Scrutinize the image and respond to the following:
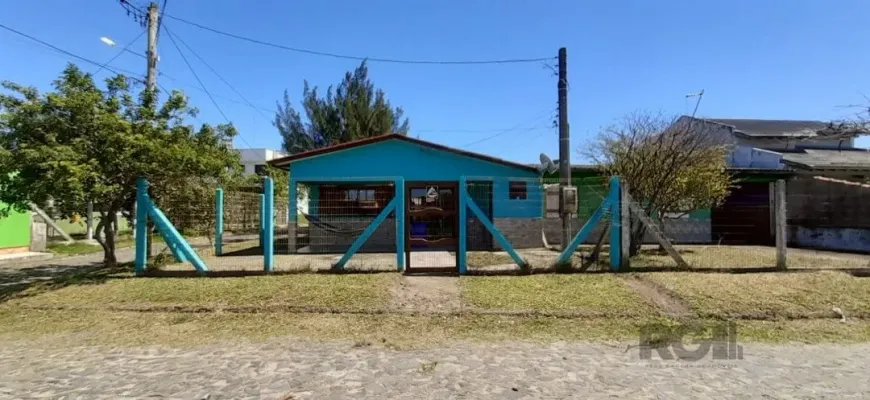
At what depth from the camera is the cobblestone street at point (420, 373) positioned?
4172 mm

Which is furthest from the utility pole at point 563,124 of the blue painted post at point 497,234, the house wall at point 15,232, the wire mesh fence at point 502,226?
the house wall at point 15,232

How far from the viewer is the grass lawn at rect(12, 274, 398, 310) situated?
712 centimetres

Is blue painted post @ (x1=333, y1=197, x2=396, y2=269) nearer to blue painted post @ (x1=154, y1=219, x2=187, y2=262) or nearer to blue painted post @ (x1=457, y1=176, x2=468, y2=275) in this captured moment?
blue painted post @ (x1=457, y1=176, x2=468, y2=275)

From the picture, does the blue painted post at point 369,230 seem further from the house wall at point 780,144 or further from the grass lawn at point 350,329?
the house wall at point 780,144

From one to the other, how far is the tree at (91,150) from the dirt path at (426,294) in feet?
15.7

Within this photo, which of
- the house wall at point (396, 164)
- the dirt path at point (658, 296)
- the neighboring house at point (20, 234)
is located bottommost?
the dirt path at point (658, 296)

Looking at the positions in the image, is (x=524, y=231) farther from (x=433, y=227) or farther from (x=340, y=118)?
(x=340, y=118)

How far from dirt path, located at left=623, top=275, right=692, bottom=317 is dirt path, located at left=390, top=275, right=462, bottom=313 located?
2.74 m

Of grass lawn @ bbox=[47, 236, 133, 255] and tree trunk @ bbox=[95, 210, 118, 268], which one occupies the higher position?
tree trunk @ bbox=[95, 210, 118, 268]

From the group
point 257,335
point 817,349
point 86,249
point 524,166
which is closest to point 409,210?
point 257,335

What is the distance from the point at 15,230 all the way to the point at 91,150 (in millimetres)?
9000

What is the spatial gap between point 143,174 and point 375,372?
22.3 feet

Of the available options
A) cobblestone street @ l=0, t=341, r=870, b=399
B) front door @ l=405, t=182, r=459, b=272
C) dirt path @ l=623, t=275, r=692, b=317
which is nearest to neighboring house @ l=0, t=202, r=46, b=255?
cobblestone street @ l=0, t=341, r=870, b=399

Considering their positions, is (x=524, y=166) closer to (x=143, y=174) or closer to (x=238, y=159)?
(x=238, y=159)
